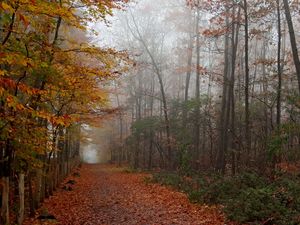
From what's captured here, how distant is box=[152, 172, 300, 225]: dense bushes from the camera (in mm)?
8857

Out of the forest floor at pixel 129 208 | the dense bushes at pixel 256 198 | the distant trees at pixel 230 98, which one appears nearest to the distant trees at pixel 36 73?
the forest floor at pixel 129 208

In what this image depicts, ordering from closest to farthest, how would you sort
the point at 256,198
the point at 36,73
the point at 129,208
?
the point at 36,73, the point at 256,198, the point at 129,208

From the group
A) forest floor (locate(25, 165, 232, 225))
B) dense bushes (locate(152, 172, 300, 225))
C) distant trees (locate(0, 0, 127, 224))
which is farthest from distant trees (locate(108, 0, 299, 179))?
distant trees (locate(0, 0, 127, 224))

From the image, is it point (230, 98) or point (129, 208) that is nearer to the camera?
point (129, 208)

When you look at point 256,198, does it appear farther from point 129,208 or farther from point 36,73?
point 36,73

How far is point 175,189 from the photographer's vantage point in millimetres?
16328

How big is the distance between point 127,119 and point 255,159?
3596cm

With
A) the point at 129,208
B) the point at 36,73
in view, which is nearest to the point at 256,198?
the point at 129,208

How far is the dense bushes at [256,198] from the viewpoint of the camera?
29.1ft

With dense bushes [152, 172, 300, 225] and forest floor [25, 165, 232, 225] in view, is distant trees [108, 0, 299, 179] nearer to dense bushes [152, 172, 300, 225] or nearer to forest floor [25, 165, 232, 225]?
dense bushes [152, 172, 300, 225]

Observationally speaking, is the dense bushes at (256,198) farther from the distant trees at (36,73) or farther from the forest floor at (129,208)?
the distant trees at (36,73)

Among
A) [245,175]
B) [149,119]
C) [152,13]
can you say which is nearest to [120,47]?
[152,13]

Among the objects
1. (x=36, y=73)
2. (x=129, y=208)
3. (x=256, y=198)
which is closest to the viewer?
(x=36, y=73)

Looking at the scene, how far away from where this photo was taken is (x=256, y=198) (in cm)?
1002
